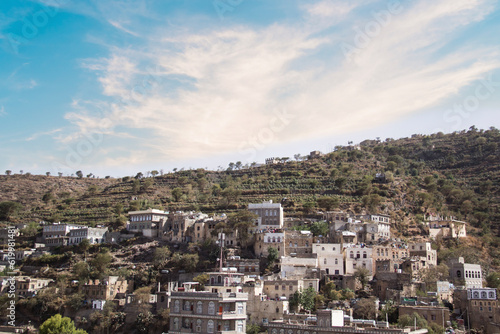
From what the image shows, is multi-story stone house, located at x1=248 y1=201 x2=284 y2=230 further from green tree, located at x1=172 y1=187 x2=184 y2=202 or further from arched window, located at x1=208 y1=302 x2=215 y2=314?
green tree, located at x1=172 y1=187 x2=184 y2=202

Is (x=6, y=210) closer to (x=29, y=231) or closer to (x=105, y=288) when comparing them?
(x=29, y=231)

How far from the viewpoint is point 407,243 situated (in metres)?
61.4

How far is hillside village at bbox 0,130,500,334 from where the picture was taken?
43.2 m

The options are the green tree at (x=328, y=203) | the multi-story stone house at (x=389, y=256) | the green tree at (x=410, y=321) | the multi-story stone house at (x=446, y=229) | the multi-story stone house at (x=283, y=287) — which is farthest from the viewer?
the green tree at (x=328, y=203)

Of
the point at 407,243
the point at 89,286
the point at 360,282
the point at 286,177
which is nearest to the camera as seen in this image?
the point at 360,282

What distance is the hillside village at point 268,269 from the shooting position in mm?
43250

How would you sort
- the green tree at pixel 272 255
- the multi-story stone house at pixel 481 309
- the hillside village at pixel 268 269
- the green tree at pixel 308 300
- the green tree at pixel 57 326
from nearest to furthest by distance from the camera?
the hillside village at pixel 268 269, the multi-story stone house at pixel 481 309, the green tree at pixel 308 300, the green tree at pixel 57 326, the green tree at pixel 272 255

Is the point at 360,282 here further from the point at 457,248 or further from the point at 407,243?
the point at 457,248

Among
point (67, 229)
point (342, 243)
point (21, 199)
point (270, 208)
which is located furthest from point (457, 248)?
point (21, 199)

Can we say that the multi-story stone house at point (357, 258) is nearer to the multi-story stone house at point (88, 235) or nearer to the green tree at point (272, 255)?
the green tree at point (272, 255)

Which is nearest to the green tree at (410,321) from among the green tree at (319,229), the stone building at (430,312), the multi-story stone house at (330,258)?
the stone building at (430,312)

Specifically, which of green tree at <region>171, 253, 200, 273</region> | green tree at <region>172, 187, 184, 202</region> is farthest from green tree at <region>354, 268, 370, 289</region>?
green tree at <region>172, 187, 184, 202</region>

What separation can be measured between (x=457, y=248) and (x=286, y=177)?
1511 inches

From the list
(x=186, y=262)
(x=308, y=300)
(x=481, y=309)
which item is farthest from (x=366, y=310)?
(x=186, y=262)
